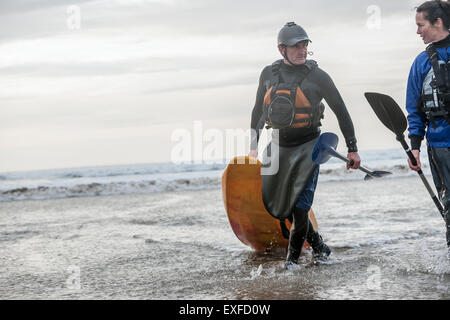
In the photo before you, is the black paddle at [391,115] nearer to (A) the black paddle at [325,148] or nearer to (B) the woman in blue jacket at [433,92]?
(B) the woman in blue jacket at [433,92]

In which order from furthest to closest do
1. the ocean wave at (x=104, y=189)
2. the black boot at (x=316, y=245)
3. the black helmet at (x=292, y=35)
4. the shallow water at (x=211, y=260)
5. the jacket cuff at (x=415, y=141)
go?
1. the ocean wave at (x=104, y=189)
2. the black boot at (x=316, y=245)
3. the black helmet at (x=292, y=35)
4. the jacket cuff at (x=415, y=141)
5. the shallow water at (x=211, y=260)

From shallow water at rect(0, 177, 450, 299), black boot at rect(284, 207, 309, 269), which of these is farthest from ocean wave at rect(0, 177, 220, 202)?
black boot at rect(284, 207, 309, 269)

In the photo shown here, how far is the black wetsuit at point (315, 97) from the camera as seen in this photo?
4180 mm

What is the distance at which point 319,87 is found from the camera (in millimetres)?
4191

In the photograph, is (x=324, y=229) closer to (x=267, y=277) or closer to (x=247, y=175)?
(x=247, y=175)

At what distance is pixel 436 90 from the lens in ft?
12.4

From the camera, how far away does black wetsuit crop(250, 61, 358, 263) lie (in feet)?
13.7

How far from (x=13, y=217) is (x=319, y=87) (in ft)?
26.8

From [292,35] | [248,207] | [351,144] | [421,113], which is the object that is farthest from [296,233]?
[292,35]

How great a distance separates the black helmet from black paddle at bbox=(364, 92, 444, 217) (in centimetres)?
77

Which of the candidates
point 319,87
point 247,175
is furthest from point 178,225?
point 319,87

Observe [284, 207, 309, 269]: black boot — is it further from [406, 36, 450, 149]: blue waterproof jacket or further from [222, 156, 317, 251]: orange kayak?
[406, 36, 450, 149]: blue waterproof jacket

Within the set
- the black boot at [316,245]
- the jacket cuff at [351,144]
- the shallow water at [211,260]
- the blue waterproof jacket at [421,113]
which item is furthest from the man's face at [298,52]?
the shallow water at [211,260]

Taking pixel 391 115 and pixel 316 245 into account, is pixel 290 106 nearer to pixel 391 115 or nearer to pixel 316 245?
pixel 391 115
